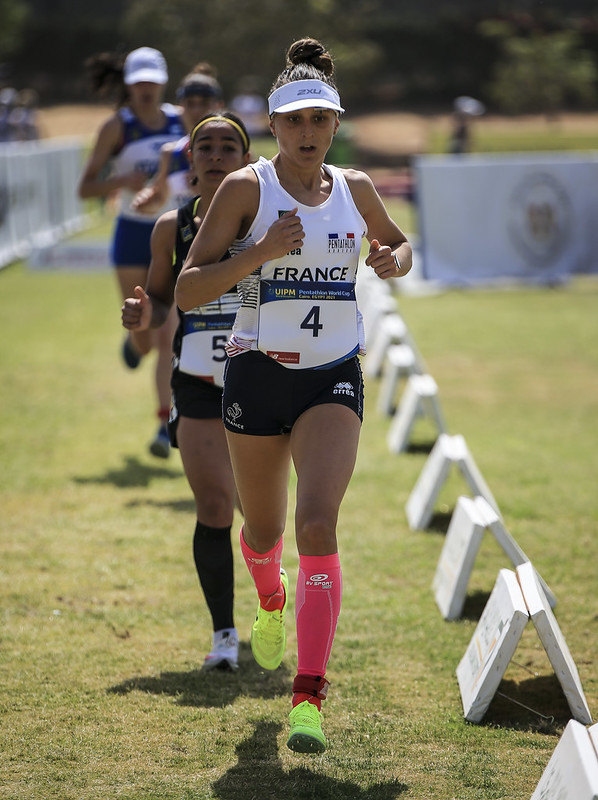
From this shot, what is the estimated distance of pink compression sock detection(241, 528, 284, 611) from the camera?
4266mm

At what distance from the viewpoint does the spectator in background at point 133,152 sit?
25.5ft

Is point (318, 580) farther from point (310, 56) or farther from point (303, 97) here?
point (310, 56)

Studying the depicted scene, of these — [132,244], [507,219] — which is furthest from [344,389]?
[507,219]

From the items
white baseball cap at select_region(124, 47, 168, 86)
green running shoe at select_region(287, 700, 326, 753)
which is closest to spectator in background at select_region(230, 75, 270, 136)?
white baseball cap at select_region(124, 47, 168, 86)

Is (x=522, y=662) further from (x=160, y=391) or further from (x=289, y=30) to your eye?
(x=289, y=30)

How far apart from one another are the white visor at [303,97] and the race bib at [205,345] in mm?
1215

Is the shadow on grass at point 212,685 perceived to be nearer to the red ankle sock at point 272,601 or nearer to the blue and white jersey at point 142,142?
the red ankle sock at point 272,601

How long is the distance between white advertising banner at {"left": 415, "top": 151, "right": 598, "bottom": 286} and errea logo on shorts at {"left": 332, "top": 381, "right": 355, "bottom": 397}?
561 inches

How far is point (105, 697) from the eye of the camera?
442 cm

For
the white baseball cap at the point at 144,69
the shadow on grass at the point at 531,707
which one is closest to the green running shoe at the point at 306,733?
the shadow on grass at the point at 531,707

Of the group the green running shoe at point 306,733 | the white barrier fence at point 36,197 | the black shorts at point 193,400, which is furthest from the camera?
the white barrier fence at point 36,197

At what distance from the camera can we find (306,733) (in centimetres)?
359

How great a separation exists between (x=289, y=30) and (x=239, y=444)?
143 ft

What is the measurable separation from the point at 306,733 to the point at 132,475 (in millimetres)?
4568
